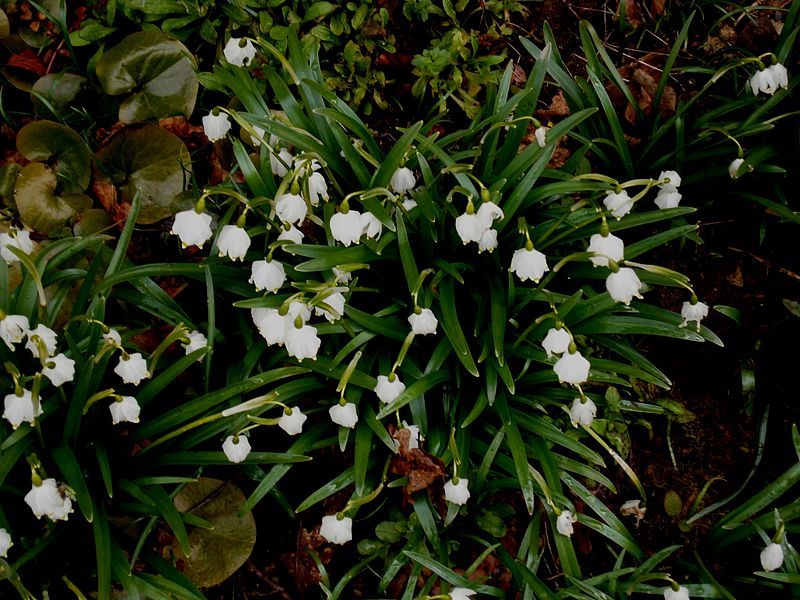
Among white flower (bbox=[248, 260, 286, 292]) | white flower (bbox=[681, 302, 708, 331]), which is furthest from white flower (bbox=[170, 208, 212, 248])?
white flower (bbox=[681, 302, 708, 331])

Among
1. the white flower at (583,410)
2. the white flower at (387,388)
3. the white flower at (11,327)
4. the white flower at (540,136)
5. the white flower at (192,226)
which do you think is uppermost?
the white flower at (192,226)

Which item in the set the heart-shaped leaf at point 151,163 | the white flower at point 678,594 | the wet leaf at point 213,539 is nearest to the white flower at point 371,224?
the heart-shaped leaf at point 151,163

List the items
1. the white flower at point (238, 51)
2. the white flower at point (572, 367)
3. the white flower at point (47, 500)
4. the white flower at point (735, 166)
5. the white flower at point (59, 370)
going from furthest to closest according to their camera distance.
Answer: the white flower at point (735, 166) < the white flower at point (238, 51) < the white flower at point (572, 367) < the white flower at point (59, 370) < the white flower at point (47, 500)

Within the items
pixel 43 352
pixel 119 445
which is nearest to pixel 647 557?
pixel 119 445

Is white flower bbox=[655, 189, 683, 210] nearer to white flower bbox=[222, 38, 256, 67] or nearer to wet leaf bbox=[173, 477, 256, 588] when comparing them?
white flower bbox=[222, 38, 256, 67]

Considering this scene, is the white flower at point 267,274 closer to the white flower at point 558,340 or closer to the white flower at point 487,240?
the white flower at point 487,240

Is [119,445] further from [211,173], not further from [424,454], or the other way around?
[211,173]
